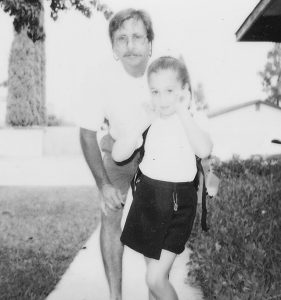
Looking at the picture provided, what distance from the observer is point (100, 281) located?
4.02m

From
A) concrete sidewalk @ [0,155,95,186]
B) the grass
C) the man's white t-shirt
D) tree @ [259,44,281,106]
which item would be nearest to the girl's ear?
the man's white t-shirt

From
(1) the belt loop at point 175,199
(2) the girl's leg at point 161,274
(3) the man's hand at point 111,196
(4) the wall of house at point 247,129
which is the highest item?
(1) the belt loop at point 175,199

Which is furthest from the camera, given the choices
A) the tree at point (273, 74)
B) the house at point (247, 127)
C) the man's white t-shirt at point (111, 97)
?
the tree at point (273, 74)

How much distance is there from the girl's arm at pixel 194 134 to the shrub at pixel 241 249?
0.75 metres

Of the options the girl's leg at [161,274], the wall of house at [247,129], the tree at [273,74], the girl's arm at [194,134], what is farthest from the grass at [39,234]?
the tree at [273,74]

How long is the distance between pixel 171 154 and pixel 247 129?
31.3m

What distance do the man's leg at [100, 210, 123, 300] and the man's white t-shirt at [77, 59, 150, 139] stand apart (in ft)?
2.14

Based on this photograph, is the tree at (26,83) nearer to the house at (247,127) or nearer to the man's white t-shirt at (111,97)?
the house at (247,127)

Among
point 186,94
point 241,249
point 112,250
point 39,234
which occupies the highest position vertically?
point 186,94

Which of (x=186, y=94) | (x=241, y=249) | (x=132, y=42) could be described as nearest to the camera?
(x=186, y=94)

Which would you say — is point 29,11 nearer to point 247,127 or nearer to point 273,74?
point 247,127

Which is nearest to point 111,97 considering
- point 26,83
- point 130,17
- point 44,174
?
point 130,17

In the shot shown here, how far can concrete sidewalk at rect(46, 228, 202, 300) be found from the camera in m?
3.64

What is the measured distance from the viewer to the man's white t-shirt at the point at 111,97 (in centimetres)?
283
